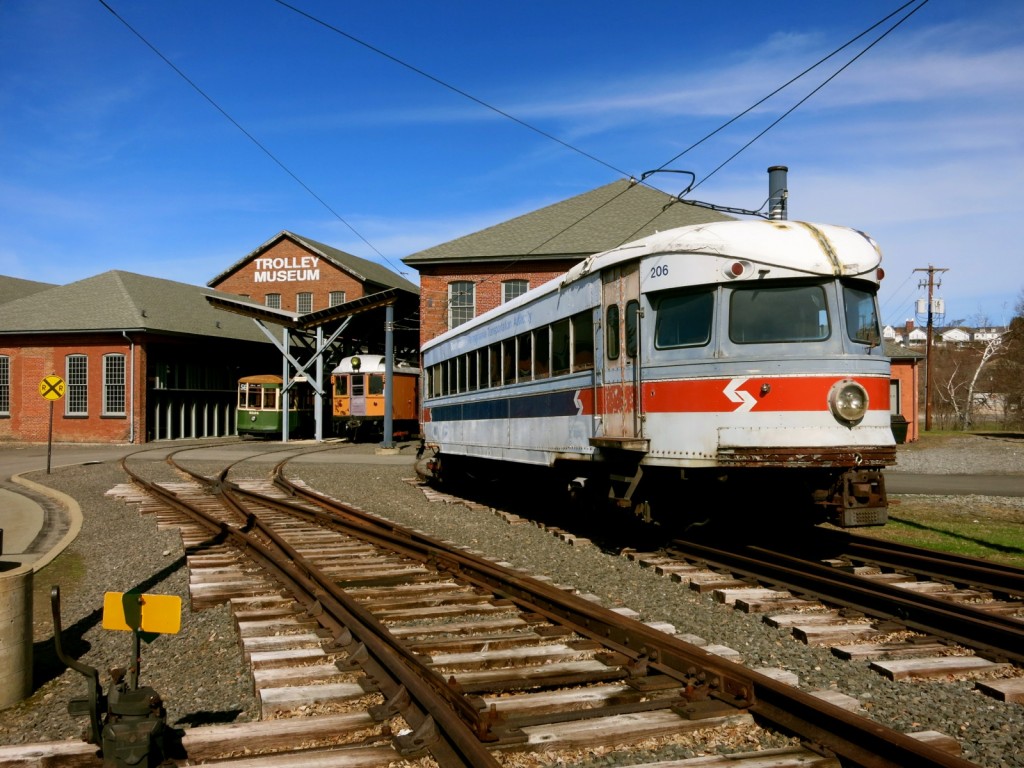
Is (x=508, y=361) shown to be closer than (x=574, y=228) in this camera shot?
Yes

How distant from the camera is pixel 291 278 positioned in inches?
2036

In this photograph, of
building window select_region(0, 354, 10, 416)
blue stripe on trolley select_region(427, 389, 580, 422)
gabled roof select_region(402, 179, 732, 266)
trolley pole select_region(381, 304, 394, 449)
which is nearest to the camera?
blue stripe on trolley select_region(427, 389, 580, 422)

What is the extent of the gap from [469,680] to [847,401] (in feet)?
15.7

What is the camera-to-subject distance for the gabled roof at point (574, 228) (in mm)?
31922

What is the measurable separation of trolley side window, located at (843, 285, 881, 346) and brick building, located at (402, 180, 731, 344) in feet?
76.7

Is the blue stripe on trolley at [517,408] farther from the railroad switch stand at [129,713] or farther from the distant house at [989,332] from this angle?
the distant house at [989,332]

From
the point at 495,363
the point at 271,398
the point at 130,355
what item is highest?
the point at 130,355

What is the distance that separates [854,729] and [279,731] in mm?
2601

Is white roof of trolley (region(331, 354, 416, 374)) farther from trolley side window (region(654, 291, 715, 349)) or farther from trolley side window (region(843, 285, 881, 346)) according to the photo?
trolley side window (region(843, 285, 881, 346))

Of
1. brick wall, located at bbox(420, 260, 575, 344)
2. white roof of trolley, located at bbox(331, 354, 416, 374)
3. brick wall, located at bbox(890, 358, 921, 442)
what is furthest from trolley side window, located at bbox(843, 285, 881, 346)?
brick wall, located at bbox(890, 358, 921, 442)

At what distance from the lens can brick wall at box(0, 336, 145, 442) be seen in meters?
38.3

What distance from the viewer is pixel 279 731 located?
3.98m

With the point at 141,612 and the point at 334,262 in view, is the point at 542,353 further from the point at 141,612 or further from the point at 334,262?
the point at 334,262

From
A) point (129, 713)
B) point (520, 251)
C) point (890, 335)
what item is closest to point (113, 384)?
point (520, 251)
